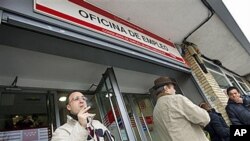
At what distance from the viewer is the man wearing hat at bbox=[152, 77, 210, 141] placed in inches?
70.9

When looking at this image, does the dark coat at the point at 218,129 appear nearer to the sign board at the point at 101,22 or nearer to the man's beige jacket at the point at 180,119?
the man's beige jacket at the point at 180,119

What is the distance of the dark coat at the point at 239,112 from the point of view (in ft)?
9.25

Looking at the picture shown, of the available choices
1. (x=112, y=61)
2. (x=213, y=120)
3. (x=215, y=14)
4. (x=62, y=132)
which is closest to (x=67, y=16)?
(x=112, y=61)

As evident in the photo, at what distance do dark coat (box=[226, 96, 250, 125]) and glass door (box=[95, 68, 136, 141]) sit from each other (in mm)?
1715

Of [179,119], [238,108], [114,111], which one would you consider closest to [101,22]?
[114,111]

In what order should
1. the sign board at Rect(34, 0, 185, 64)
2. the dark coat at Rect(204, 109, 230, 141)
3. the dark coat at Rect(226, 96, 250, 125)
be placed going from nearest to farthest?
the sign board at Rect(34, 0, 185, 64), the dark coat at Rect(204, 109, 230, 141), the dark coat at Rect(226, 96, 250, 125)

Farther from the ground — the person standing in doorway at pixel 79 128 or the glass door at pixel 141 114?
the glass door at pixel 141 114

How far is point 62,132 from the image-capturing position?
1482mm

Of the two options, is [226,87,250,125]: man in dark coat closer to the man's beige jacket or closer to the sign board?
the sign board

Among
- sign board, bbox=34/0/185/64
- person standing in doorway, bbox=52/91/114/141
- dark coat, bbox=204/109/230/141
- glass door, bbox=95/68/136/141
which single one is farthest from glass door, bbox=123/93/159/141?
person standing in doorway, bbox=52/91/114/141

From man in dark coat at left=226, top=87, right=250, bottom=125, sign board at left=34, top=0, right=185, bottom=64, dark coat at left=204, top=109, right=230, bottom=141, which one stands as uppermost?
sign board at left=34, top=0, right=185, bottom=64

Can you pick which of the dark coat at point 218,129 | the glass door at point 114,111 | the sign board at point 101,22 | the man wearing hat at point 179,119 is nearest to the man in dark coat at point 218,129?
the dark coat at point 218,129

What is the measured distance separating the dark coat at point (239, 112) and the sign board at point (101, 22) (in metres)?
1.31

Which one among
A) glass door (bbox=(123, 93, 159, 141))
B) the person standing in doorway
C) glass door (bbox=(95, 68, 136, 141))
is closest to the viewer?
the person standing in doorway
